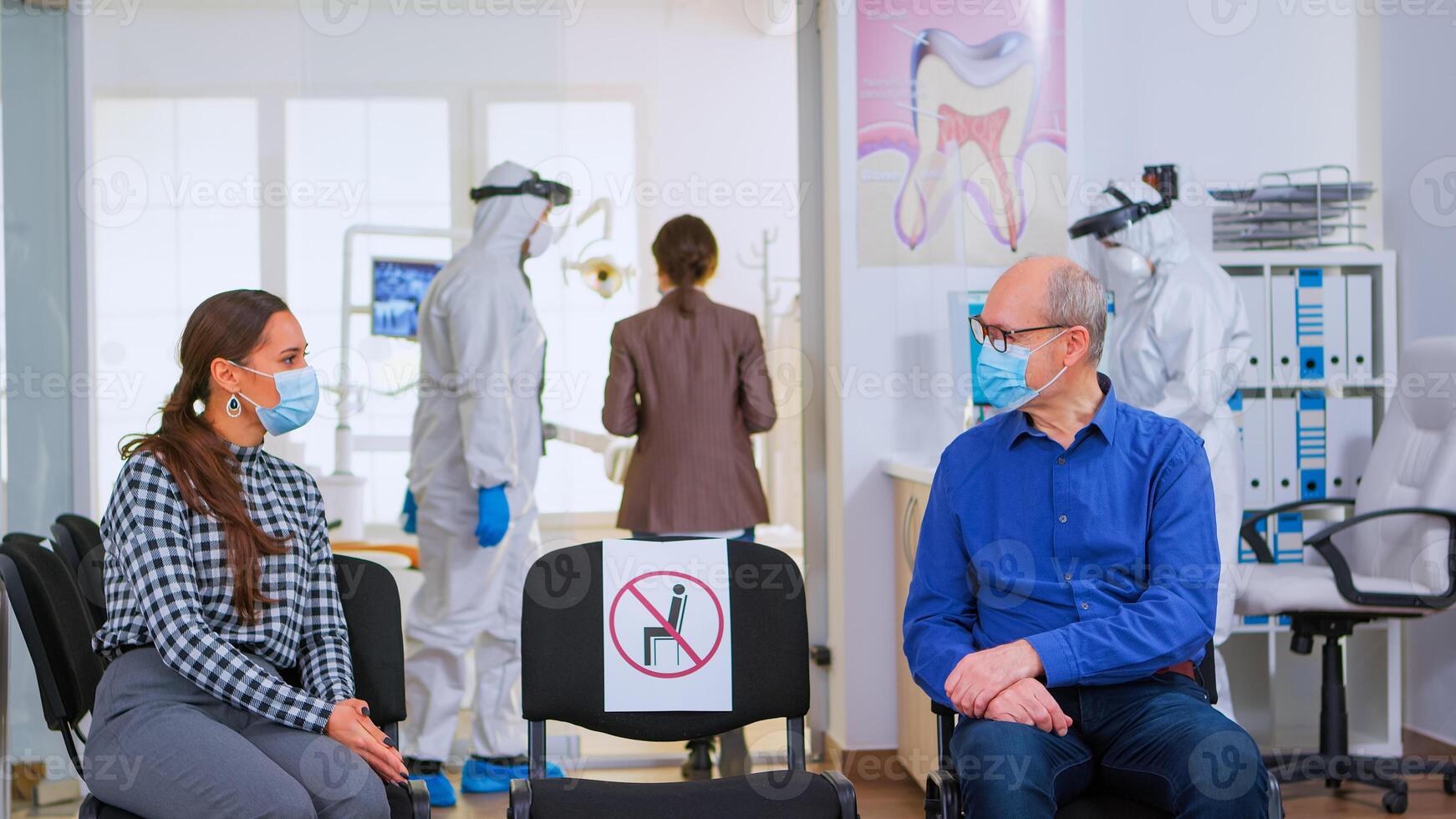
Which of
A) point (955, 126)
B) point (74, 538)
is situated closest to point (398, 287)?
point (74, 538)

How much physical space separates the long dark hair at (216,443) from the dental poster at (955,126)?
203 centimetres

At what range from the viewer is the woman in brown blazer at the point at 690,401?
340cm

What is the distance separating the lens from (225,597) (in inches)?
77.5

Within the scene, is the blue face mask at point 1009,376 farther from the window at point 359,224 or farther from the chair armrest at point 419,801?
the window at point 359,224

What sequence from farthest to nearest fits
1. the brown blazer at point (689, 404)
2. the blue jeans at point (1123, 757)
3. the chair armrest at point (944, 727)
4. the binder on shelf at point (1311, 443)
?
1. the binder on shelf at point (1311, 443)
2. the brown blazer at point (689, 404)
3. the chair armrest at point (944, 727)
4. the blue jeans at point (1123, 757)

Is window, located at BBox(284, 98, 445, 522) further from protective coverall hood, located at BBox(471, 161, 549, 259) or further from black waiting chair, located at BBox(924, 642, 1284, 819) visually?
black waiting chair, located at BBox(924, 642, 1284, 819)

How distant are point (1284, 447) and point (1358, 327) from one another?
432 mm

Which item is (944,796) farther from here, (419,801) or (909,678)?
(909,678)

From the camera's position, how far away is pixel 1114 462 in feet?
6.61

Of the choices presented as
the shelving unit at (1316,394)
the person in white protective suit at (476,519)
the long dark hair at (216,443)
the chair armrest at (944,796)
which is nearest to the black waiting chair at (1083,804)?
the chair armrest at (944,796)

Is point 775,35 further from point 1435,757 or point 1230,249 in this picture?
point 1435,757

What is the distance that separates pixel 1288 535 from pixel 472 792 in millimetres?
2534

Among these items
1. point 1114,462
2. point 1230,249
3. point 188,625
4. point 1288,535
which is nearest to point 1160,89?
point 1230,249

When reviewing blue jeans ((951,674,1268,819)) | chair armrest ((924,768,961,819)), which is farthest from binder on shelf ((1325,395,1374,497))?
chair armrest ((924,768,961,819))
